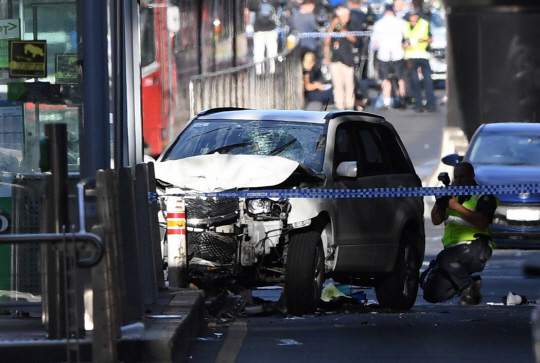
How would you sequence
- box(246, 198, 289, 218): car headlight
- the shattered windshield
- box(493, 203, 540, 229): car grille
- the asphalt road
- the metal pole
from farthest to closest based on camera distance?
box(493, 203, 540, 229): car grille → the shattered windshield → box(246, 198, 289, 218): car headlight → the asphalt road → the metal pole

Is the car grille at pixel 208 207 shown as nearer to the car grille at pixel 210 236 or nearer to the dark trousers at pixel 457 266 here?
the car grille at pixel 210 236

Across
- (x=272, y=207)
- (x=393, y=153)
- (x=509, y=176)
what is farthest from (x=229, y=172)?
(x=509, y=176)

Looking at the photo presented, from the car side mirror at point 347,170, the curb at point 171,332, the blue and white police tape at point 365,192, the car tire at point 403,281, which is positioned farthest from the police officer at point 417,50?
the curb at point 171,332

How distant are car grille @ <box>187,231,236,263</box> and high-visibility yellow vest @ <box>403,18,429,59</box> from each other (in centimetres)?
1856

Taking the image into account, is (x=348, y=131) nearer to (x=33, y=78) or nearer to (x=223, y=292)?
(x=223, y=292)

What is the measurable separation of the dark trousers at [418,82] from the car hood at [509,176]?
12.9 metres

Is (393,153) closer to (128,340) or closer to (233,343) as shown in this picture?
(233,343)

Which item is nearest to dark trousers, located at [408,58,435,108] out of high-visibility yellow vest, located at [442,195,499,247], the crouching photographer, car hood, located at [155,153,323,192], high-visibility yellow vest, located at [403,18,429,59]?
high-visibility yellow vest, located at [403,18,429,59]

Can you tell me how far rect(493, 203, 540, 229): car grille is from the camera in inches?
639

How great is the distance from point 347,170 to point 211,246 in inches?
55.4

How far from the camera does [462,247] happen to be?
1238 cm

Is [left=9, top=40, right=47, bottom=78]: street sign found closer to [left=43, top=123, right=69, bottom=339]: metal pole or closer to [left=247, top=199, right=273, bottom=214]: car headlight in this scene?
[left=43, top=123, right=69, bottom=339]: metal pole

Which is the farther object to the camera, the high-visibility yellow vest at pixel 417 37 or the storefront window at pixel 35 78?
the high-visibility yellow vest at pixel 417 37

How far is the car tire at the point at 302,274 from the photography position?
10969mm
